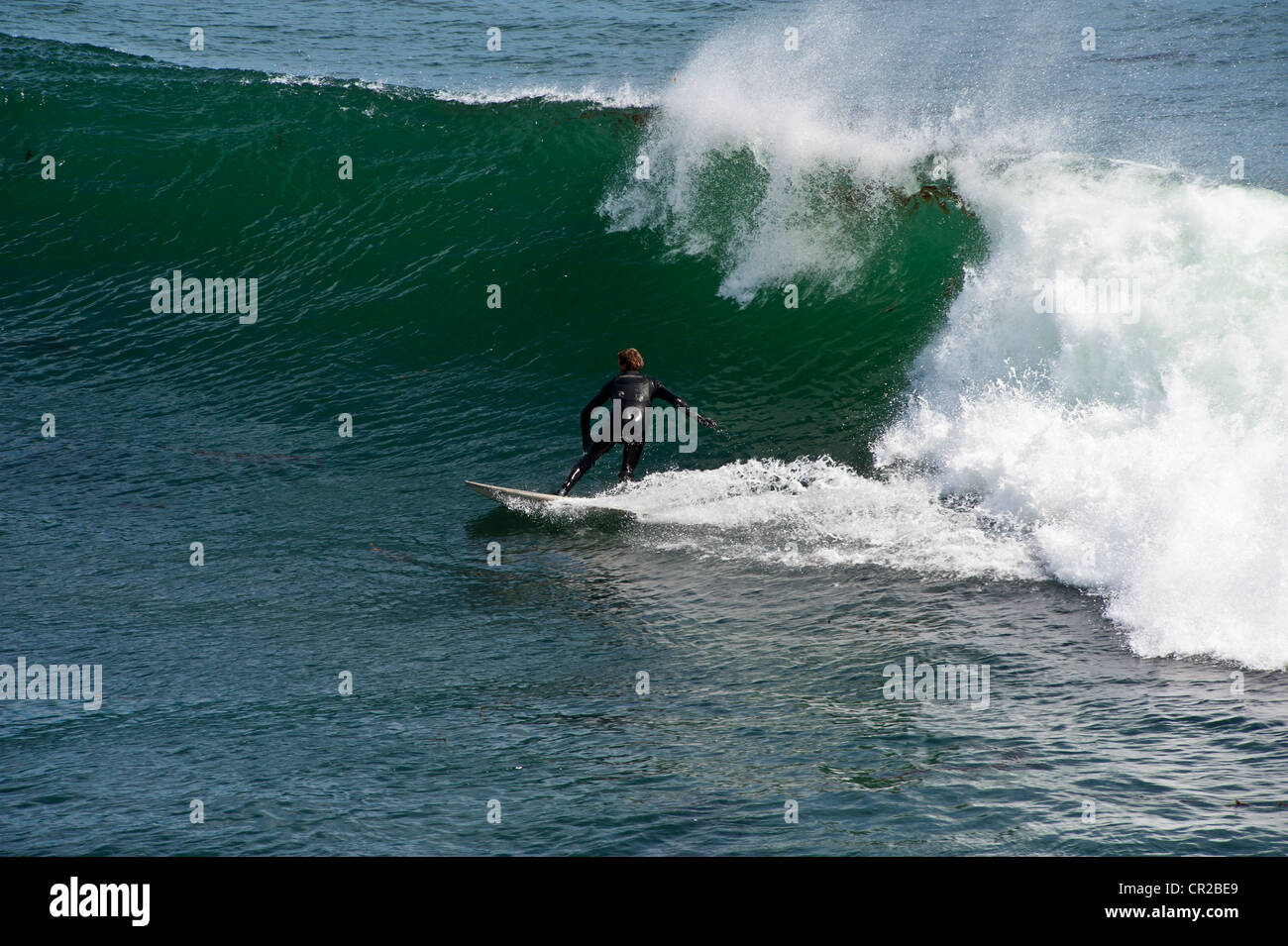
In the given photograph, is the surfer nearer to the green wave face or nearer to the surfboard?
the surfboard

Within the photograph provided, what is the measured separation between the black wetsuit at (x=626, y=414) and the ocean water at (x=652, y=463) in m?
0.33

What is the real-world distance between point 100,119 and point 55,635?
1265 cm

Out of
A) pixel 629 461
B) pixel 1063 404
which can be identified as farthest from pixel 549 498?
pixel 1063 404

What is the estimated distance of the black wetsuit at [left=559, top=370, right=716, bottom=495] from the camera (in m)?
10.1

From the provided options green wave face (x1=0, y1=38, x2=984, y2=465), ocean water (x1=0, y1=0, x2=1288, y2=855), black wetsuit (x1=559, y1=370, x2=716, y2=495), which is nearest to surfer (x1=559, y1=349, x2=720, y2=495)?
black wetsuit (x1=559, y1=370, x2=716, y2=495)

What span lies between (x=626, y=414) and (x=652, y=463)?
81cm

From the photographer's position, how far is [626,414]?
33.2ft

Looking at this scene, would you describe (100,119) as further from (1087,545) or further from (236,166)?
(1087,545)

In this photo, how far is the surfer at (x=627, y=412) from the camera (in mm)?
10102

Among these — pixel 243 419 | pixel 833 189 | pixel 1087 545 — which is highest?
pixel 833 189

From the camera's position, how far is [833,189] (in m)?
13.6

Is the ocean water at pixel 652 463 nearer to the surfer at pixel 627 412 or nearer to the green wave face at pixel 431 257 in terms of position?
the green wave face at pixel 431 257

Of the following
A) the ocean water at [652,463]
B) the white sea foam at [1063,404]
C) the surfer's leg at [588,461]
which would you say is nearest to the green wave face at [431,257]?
the ocean water at [652,463]
